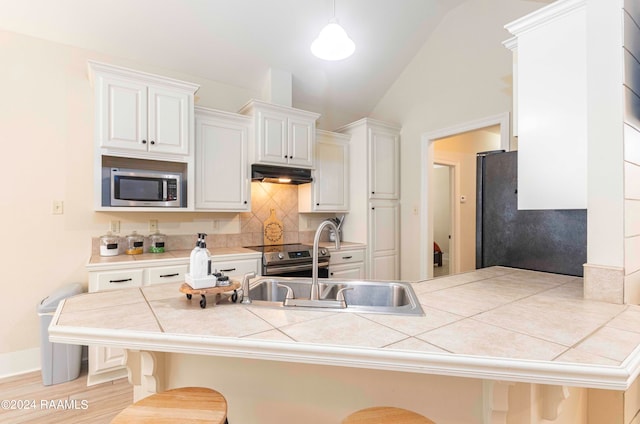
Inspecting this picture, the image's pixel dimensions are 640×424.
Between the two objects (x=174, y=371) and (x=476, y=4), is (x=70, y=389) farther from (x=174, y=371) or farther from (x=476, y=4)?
(x=476, y=4)

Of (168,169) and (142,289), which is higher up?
(168,169)

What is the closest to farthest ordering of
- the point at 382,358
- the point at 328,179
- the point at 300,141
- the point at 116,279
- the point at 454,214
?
1. the point at 382,358
2. the point at 116,279
3. the point at 300,141
4. the point at 328,179
5. the point at 454,214

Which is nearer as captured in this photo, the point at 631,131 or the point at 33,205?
the point at 631,131

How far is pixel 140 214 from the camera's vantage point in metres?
2.84

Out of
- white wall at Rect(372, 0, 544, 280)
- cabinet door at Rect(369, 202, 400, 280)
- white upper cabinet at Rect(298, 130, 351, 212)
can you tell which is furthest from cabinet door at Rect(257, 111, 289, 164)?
white wall at Rect(372, 0, 544, 280)

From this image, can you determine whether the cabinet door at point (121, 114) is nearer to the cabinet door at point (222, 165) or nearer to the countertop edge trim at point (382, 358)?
the cabinet door at point (222, 165)

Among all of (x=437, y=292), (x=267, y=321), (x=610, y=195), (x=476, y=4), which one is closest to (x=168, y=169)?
(x=267, y=321)

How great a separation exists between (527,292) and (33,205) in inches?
135

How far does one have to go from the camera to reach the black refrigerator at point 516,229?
1705 mm

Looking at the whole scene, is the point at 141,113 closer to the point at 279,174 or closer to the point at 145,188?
the point at 145,188

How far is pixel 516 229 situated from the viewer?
1.96 meters

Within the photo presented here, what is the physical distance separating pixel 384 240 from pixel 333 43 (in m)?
2.33

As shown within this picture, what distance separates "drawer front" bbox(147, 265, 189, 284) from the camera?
2.37 m

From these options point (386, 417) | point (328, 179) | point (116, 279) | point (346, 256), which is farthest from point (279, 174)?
point (386, 417)
